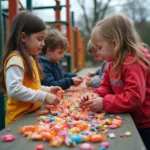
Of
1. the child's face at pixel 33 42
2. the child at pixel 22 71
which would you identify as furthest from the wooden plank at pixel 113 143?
the child's face at pixel 33 42

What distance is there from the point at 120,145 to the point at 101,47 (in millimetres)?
933

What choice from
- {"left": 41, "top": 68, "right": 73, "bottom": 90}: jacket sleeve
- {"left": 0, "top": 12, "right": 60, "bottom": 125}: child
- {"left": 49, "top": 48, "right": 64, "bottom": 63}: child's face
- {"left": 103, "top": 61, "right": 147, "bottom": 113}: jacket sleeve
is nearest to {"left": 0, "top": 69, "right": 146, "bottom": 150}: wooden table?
{"left": 103, "top": 61, "right": 147, "bottom": 113}: jacket sleeve

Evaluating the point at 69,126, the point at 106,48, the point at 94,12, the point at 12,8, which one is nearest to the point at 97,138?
the point at 69,126

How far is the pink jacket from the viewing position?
5.63 feet

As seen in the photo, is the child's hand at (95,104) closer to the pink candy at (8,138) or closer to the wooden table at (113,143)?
the wooden table at (113,143)

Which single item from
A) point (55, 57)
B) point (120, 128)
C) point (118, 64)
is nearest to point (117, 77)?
point (118, 64)

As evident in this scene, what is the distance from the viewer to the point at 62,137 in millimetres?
1234

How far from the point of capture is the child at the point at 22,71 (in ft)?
6.11

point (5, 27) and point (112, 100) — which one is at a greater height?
point (5, 27)

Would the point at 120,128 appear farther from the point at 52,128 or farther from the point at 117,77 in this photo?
the point at 117,77

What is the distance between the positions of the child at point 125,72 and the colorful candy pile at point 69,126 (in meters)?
0.12

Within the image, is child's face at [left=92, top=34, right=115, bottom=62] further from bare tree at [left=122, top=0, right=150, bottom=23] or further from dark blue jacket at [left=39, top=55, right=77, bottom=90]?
bare tree at [left=122, top=0, right=150, bottom=23]

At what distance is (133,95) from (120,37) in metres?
0.42

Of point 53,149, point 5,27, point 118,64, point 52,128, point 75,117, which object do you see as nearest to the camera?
point 53,149
